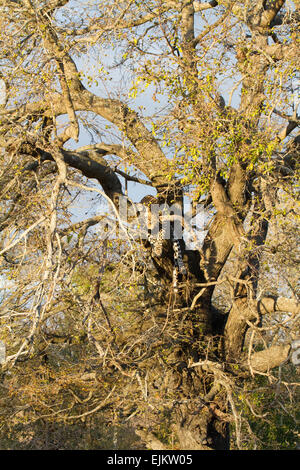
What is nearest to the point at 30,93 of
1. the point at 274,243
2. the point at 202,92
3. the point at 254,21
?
the point at 202,92

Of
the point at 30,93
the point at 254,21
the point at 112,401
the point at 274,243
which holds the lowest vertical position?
the point at 112,401

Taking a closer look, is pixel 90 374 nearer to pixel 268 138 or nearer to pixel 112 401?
pixel 112 401

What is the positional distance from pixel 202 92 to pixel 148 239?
87.6 inches

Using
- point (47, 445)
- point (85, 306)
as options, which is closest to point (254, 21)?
point (85, 306)

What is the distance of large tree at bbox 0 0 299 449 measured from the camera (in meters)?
6.90

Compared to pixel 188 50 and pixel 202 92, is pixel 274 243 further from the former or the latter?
pixel 188 50

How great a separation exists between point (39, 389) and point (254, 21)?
675 cm

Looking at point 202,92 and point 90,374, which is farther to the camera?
point 90,374

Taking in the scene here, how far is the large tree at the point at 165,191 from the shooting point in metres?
6.90

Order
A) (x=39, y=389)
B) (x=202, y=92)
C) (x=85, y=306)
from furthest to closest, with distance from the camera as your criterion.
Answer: (x=39, y=389) < (x=202, y=92) < (x=85, y=306)

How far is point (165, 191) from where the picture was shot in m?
7.56

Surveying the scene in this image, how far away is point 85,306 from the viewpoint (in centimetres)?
660

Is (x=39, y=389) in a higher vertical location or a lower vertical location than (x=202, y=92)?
lower

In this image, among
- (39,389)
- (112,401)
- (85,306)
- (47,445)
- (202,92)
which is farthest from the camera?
(47,445)
